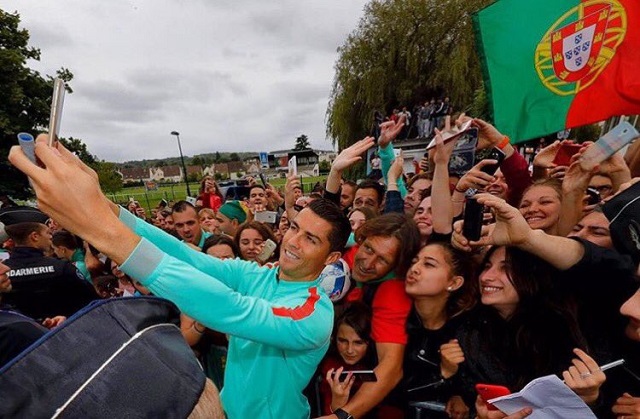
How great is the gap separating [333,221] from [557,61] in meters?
2.61

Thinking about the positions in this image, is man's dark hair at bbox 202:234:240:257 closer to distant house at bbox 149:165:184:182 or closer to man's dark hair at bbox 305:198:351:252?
man's dark hair at bbox 305:198:351:252

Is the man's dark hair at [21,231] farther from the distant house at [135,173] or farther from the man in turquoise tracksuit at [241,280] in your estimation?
the distant house at [135,173]

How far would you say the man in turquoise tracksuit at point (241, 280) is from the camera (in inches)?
39.6

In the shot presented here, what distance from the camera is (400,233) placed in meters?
2.60

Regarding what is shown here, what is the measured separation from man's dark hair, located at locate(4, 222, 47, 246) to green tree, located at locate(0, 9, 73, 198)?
1971 cm

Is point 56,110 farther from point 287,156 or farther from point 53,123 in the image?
point 287,156

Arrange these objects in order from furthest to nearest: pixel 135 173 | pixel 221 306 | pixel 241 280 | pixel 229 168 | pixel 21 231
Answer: pixel 135 173 → pixel 229 168 → pixel 21 231 → pixel 241 280 → pixel 221 306

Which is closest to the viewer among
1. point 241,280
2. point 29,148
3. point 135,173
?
point 29,148

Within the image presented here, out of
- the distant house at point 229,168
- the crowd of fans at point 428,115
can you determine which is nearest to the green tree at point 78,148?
the crowd of fans at point 428,115

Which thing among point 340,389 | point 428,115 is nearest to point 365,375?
point 340,389

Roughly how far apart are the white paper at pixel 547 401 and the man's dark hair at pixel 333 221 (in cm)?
100

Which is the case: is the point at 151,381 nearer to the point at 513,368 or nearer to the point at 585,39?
the point at 513,368

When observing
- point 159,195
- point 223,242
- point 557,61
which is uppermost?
point 557,61

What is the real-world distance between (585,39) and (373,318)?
275 centimetres
